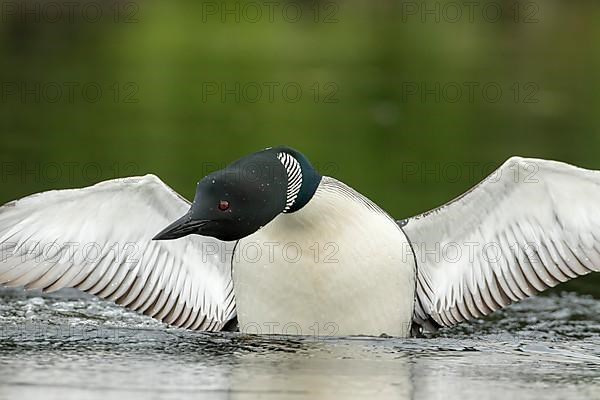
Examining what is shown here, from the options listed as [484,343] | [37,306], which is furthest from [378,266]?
[37,306]

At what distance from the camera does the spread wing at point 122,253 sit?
27.3 ft

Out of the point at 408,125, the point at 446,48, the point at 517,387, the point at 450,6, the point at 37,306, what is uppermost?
the point at 450,6

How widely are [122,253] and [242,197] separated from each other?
1.97 metres

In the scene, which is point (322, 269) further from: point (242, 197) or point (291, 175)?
point (242, 197)

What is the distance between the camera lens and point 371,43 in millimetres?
34625

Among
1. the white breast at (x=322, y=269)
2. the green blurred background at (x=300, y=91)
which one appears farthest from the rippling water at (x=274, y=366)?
the green blurred background at (x=300, y=91)

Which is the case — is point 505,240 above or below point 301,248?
above

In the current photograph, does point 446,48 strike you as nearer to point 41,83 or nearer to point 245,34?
point 245,34

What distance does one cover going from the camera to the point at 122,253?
8.77m

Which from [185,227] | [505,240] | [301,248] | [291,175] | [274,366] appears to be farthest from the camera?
[505,240]

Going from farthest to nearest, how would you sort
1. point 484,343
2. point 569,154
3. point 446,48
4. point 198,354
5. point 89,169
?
point 446,48 < point 569,154 < point 89,169 < point 484,343 < point 198,354

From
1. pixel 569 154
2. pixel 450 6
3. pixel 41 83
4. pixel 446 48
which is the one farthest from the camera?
pixel 450 6

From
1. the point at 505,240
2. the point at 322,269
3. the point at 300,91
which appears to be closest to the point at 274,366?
the point at 322,269

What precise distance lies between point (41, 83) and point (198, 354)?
1795cm
